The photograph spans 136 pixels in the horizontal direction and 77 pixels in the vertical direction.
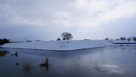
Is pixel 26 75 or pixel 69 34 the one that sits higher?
pixel 69 34

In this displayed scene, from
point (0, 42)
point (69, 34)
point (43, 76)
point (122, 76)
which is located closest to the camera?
point (122, 76)

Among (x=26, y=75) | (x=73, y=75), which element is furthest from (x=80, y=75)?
(x=26, y=75)

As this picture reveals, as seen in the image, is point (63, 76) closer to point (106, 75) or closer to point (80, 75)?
point (80, 75)

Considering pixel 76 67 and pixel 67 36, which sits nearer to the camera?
pixel 76 67

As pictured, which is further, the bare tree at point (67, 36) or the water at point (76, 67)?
the bare tree at point (67, 36)

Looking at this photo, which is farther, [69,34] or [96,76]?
[69,34]

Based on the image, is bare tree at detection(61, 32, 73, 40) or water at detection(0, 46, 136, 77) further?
bare tree at detection(61, 32, 73, 40)

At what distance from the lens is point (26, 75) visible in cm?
731

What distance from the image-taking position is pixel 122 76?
653cm

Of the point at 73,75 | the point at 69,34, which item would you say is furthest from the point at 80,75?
the point at 69,34

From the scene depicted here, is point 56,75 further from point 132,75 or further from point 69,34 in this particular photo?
point 69,34

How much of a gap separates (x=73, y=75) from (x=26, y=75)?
350 cm

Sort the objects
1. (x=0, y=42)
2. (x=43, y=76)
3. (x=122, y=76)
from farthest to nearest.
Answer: (x=0, y=42) < (x=43, y=76) < (x=122, y=76)

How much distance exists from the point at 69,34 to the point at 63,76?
79.1 meters
